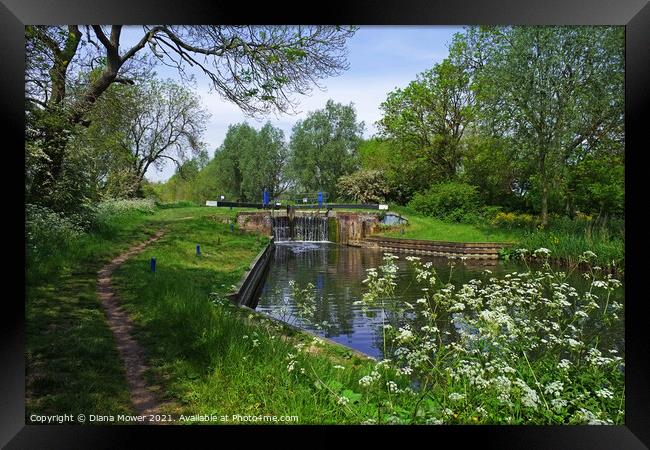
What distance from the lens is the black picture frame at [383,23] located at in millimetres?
3230

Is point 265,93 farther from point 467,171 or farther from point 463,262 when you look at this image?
point 463,262

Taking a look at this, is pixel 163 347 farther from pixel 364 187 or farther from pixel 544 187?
pixel 544 187

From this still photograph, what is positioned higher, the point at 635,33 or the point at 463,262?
the point at 635,33

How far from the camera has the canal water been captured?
4617 millimetres

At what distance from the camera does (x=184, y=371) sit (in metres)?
3.68

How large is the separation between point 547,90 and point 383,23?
2356 mm

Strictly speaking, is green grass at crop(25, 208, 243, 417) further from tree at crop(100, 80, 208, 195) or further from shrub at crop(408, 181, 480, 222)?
shrub at crop(408, 181, 480, 222)

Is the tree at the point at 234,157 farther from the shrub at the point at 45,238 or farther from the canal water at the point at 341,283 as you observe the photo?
the canal water at the point at 341,283

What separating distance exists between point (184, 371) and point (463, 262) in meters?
3.05

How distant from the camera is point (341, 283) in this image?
245 inches

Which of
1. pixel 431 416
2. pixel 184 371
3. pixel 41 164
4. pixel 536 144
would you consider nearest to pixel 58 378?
pixel 184 371

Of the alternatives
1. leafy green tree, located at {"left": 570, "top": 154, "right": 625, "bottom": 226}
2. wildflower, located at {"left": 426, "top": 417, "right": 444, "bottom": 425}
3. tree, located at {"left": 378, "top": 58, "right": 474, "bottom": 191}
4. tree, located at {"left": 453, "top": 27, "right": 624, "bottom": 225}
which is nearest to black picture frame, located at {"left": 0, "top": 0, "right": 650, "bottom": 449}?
wildflower, located at {"left": 426, "top": 417, "right": 444, "bottom": 425}

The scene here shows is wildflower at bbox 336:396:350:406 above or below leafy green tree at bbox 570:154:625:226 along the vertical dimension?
below

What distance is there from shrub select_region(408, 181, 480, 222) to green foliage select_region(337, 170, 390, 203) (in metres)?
0.48
